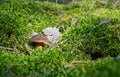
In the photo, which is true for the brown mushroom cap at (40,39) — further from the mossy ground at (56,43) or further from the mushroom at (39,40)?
the mossy ground at (56,43)

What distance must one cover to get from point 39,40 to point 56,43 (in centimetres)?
24

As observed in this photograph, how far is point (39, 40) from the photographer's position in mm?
3631

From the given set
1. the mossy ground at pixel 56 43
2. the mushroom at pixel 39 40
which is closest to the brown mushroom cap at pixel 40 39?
the mushroom at pixel 39 40

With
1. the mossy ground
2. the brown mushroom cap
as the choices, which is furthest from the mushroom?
the mossy ground

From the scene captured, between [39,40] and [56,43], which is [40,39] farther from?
[56,43]

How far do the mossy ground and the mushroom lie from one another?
12cm

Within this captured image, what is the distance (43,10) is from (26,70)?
6.23ft

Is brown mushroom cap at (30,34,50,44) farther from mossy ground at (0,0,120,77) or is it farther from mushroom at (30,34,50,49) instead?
mossy ground at (0,0,120,77)

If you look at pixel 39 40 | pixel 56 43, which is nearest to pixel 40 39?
pixel 39 40

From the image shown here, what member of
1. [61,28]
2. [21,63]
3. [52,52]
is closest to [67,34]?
[61,28]

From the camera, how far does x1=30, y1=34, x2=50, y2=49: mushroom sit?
3.64 meters

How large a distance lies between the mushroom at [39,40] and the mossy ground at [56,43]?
0.12 metres

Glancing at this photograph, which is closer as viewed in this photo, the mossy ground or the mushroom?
the mossy ground

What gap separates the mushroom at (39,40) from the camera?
3637 millimetres
